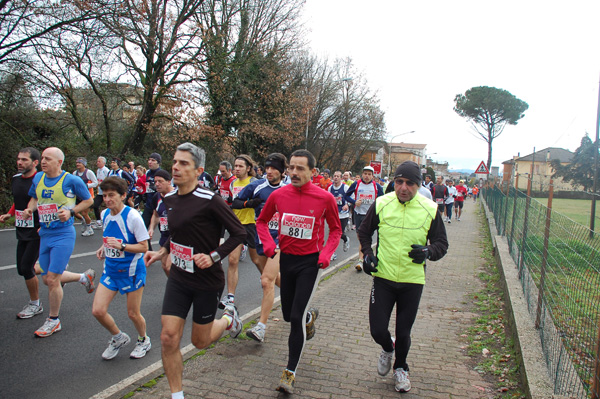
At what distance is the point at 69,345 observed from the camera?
4.64m

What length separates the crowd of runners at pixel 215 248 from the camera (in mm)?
3463

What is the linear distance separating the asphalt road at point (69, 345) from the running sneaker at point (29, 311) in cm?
7

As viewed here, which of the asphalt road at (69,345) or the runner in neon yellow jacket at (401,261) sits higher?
the runner in neon yellow jacket at (401,261)

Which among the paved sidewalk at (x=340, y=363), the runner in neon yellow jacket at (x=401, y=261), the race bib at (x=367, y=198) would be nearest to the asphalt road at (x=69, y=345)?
the paved sidewalk at (x=340, y=363)

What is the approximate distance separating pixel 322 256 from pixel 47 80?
56.1 ft

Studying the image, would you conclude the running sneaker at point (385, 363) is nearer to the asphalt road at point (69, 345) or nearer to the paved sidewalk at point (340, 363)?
the paved sidewalk at point (340, 363)

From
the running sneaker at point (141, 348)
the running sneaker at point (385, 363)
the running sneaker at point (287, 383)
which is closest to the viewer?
the running sneaker at point (287, 383)

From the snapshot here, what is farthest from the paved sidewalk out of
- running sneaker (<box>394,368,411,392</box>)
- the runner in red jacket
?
the runner in red jacket

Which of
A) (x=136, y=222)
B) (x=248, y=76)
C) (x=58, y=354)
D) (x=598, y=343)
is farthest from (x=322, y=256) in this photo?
(x=248, y=76)

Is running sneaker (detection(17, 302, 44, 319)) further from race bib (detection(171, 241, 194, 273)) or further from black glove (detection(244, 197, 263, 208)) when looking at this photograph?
race bib (detection(171, 241, 194, 273))

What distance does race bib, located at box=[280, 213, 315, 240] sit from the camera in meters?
4.17

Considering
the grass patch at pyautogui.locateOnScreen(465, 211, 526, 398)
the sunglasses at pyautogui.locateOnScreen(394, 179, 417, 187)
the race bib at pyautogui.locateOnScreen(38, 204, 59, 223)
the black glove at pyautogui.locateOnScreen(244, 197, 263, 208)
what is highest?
the sunglasses at pyautogui.locateOnScreen(394, 179, 417, 187)

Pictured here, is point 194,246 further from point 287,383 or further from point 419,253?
point 419,253

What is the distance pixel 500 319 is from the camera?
6.07 meters
